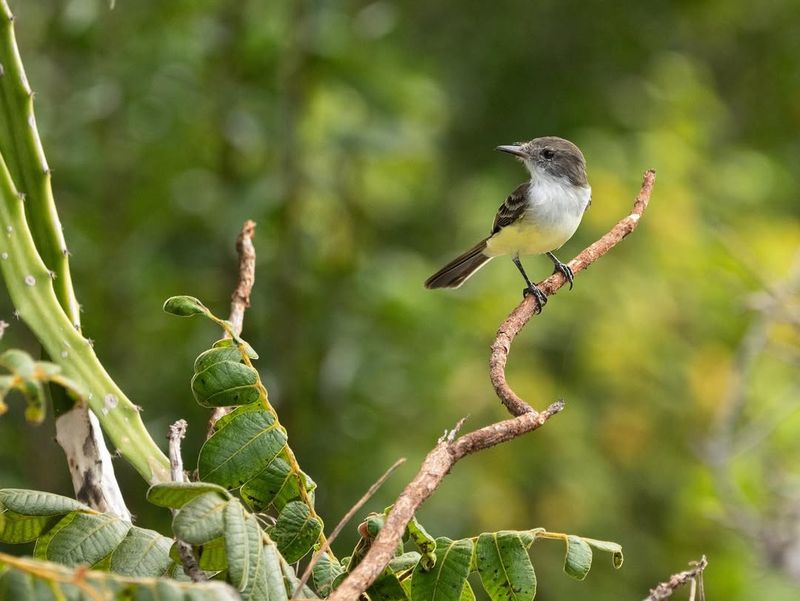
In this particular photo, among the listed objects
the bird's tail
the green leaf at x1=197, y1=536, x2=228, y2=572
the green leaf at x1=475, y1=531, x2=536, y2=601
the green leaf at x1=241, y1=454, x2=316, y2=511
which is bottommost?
the green leaf at x1=197, y1=536, x2=228, y2=572

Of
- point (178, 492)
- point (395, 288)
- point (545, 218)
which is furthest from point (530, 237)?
point (178, 492)

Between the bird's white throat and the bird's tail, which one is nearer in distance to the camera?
the bird's white throat

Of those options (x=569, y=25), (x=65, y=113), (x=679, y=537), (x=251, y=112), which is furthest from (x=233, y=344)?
(x=569, y=25)

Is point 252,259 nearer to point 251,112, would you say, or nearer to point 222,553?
point 222,553

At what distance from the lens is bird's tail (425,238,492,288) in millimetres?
4332

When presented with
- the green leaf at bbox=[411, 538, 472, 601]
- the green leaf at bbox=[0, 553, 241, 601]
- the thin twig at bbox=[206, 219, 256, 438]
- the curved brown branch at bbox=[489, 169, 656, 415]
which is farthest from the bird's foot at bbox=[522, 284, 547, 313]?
the green leaf at bbox=[0, 553, 241, 601]

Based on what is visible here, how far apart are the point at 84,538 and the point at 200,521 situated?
27cm

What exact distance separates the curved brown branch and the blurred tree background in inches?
60.4

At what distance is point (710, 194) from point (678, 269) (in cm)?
90

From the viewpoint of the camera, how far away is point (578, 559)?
1744 mm

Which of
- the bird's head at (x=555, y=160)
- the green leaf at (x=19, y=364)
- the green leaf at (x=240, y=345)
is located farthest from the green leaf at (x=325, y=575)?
the bird's head at (x=555, y=160)

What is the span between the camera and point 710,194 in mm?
7355

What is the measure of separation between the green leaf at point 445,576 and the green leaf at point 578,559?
0.54 feet

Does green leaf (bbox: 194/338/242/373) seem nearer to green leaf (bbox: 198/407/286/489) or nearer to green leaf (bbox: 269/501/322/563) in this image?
green leaf (bbox: 198/407/286/489)
